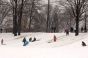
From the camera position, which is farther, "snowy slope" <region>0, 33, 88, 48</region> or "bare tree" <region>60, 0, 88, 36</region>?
"bare tree" <region>60, 0, 88, 36</region>

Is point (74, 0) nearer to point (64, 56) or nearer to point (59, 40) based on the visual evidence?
point (59, 40)

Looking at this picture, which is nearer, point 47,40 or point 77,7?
point 47,40

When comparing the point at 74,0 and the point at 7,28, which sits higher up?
the point at 74,0

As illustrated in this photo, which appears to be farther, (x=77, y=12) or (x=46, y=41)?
(x=77, y=12)

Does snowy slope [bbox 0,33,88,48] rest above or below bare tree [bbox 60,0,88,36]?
below

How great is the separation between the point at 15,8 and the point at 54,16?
111 feet

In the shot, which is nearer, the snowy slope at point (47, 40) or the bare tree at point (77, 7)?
the snowy slope at point (47, 40)

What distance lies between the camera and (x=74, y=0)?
47125mm

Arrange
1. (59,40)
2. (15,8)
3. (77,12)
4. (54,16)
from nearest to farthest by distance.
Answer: (59,40), (77,12), (15,8), (54,16)

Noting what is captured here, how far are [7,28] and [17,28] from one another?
24.9 meters

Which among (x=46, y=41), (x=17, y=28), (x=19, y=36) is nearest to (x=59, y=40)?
(x=46, y=41)

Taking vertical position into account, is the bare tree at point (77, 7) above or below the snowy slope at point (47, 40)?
above

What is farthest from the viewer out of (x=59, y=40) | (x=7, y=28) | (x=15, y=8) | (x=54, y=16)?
(x=54, y=16)

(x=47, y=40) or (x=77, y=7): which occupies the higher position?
(x=77, y=7)
